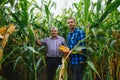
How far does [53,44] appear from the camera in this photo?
3.68m

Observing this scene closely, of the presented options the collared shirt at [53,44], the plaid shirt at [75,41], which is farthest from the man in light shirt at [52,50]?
the plaid shirt at [75,41]

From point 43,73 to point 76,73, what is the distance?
43.4 inches

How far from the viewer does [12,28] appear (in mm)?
2471

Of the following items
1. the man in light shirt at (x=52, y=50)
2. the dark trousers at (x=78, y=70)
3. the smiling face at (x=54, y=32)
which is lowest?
the dark trousers at (x=78, y=70)

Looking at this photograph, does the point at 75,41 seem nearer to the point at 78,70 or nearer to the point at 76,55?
the point at 76,55

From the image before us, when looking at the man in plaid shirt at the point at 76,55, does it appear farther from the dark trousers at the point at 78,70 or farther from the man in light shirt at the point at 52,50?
the man in light shirt at the point at 52,50

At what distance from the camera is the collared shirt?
3652mm

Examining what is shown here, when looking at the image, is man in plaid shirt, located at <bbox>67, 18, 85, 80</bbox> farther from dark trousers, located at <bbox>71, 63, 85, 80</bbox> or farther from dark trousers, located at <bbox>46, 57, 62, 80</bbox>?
dark trousers, located at <bbox>46, 57, 62, 80</bbox>

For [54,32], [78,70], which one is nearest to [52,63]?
[54,32]

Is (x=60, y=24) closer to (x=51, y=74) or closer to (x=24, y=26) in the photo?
(x=51, y=74)

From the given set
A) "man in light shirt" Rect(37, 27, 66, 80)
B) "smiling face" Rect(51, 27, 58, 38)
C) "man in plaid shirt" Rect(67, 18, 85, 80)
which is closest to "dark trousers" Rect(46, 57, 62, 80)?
"man in light shirt" Rect(37, 27, 66, 80)

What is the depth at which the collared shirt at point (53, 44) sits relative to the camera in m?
3.65

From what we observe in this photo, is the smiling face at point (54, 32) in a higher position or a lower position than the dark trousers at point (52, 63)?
higher

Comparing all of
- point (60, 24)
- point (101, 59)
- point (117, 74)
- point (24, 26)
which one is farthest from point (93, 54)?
point (60, 24)
